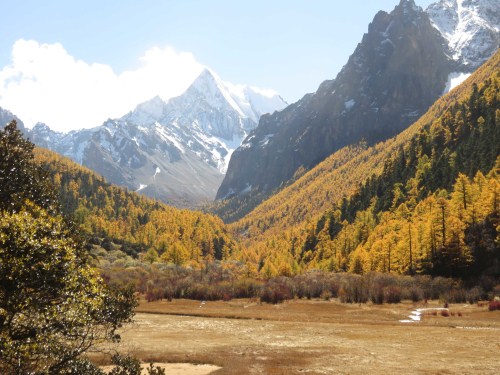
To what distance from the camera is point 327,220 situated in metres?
199

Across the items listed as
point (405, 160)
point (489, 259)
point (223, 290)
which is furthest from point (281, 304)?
point (405, 160)

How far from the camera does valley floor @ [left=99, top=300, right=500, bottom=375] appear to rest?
37.3 meters

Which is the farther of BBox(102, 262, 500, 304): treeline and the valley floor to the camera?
BBox(102, 262, 500, 304): treeline

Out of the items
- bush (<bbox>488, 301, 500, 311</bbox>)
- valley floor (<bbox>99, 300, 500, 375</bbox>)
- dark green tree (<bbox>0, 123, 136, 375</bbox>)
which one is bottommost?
valley floor (<bbox>99, 300, 500, 375</bbox>)

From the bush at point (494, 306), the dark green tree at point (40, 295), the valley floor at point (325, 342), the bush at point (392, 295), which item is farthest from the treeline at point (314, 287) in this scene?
the dark green tree at point (40, 295)

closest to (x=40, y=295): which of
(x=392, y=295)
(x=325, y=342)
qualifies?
(x=325, y=342)

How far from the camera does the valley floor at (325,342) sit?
37344mm

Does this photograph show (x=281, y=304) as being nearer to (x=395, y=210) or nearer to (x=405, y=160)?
(x=395, y=210)

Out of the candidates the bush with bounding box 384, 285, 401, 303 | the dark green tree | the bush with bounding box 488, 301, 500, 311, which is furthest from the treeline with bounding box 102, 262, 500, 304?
the dark green tree

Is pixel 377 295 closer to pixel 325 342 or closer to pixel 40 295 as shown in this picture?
pixel 325 342

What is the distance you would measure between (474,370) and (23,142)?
35.5 metres

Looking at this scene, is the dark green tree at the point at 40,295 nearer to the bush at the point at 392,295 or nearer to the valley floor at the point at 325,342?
the valley floor at the point at 325,342

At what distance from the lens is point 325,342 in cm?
4919

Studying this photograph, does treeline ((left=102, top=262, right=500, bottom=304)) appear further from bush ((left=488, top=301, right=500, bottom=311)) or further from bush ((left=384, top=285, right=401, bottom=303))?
bush ((left=488, top=301, right=500, bottom=311))
